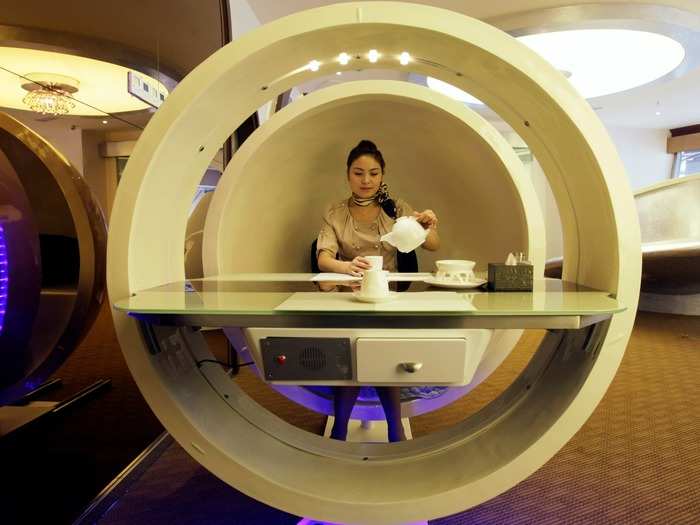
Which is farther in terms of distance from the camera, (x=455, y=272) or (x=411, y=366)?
(x=455, y=272)

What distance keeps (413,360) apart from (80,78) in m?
1.13

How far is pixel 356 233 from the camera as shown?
75.1 inches

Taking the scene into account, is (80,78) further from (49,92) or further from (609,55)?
(609,55)

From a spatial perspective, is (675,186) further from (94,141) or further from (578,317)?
(94,141)

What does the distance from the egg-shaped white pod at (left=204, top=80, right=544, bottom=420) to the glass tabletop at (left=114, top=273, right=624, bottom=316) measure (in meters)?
0.63

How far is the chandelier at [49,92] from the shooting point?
1021mm

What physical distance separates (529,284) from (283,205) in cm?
143

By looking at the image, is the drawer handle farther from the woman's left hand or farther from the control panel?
the woman's left hand

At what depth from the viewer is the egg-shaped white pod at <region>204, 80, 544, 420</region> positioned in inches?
68.0

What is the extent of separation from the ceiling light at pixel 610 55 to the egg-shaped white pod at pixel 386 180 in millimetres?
2193

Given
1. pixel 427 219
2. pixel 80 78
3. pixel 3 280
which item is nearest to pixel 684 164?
pixel 427 219

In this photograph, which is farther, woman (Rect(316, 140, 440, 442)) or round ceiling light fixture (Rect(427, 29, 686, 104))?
round ceiling light fixture (Rect(427, 29, 686, 104))

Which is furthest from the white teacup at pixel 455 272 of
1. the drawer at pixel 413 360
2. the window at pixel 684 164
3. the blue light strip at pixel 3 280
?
the window at pixel 684 164

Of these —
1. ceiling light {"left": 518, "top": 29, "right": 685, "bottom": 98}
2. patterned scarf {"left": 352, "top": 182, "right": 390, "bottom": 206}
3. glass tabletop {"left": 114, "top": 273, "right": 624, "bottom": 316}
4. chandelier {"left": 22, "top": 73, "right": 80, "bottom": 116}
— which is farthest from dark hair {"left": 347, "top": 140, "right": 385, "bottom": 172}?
ceiling light {"left": 518, "top": 29, "right": 685, "bottom": 98}
